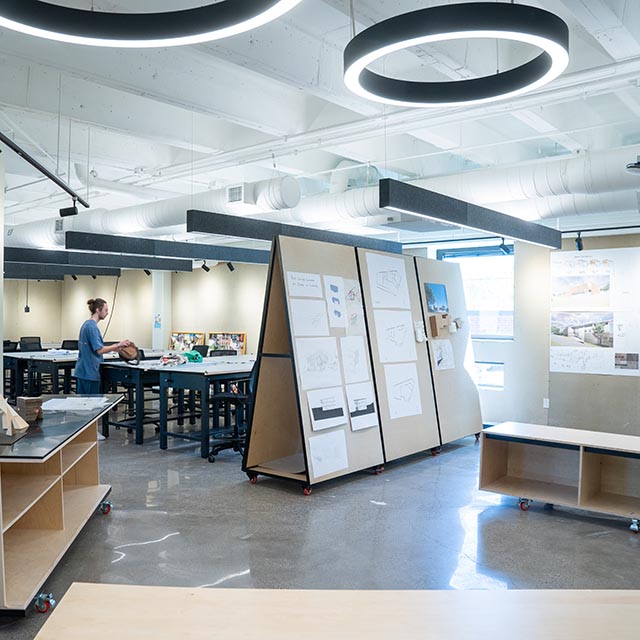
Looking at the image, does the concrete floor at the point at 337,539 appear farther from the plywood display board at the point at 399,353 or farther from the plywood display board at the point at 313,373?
the plywood display board at the point at 399,353

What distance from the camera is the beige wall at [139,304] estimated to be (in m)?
13.0

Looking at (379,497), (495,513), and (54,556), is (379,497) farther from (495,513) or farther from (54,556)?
(54,556)

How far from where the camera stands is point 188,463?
650 cm

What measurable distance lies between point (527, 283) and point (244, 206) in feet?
13.8

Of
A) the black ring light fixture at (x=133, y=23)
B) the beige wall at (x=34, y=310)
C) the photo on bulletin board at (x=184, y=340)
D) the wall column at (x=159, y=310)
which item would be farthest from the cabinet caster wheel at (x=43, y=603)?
the beige wall at (x=34, y=310)

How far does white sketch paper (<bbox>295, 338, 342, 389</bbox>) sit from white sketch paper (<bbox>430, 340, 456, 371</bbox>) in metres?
1.82

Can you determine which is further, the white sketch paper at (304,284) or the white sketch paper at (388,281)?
the white sketch paper at (388,281)

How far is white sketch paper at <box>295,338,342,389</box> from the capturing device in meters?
5.35

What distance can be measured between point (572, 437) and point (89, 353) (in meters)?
5.15

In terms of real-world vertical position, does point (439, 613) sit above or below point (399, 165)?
below

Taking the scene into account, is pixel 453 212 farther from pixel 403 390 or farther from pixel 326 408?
pixel 326 408

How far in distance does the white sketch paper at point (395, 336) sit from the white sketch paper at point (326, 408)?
84cm

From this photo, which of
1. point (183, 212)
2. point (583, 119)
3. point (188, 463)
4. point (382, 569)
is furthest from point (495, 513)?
point (183, 212)

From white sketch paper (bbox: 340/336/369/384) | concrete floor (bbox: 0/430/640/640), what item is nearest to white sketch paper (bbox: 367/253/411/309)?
white sketch paper (bbox: 340/336/369/384)
